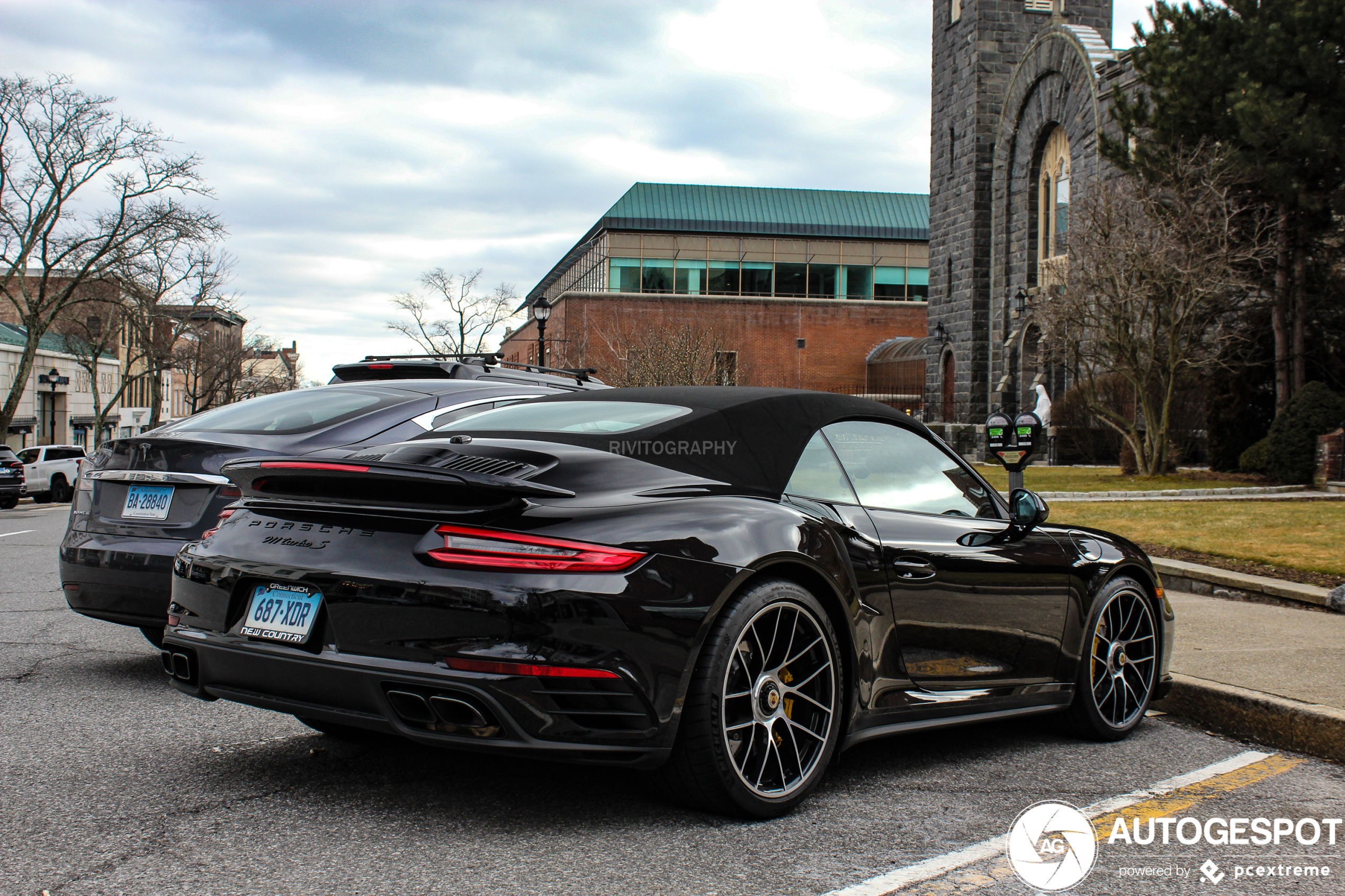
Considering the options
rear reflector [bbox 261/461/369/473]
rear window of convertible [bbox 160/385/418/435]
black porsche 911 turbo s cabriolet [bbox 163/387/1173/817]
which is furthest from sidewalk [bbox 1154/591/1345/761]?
rear window of convertible [bbox 160/385/418/435]

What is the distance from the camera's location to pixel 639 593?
335cm

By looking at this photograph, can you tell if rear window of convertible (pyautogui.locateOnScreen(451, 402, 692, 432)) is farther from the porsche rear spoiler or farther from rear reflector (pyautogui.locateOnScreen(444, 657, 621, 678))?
rear reflector (pyautogui.locateOnScreen(444, 657, 621, 678))

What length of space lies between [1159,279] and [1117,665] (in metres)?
17.5

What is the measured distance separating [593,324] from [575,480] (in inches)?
2350

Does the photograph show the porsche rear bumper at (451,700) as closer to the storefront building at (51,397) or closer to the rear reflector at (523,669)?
the rear reflector at (523,669)

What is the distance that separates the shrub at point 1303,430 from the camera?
63.2 feet

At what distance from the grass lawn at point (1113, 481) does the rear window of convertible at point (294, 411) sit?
44.9 feet

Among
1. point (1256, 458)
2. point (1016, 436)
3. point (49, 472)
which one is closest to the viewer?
point (1016, 436)

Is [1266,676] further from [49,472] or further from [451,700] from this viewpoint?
[49,472]

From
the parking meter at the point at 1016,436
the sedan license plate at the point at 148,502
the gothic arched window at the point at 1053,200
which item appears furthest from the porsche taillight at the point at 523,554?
the gothic arched window at the point at 1053,200

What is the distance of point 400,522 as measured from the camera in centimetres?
351

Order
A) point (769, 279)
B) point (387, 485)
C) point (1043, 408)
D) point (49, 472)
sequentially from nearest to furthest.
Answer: point (387, 485) < point (49, 472) < point (1043, 408) < point (769, 279)

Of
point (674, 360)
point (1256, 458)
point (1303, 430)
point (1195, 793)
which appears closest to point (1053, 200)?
point (674, 360)

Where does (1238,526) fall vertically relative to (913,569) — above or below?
below
